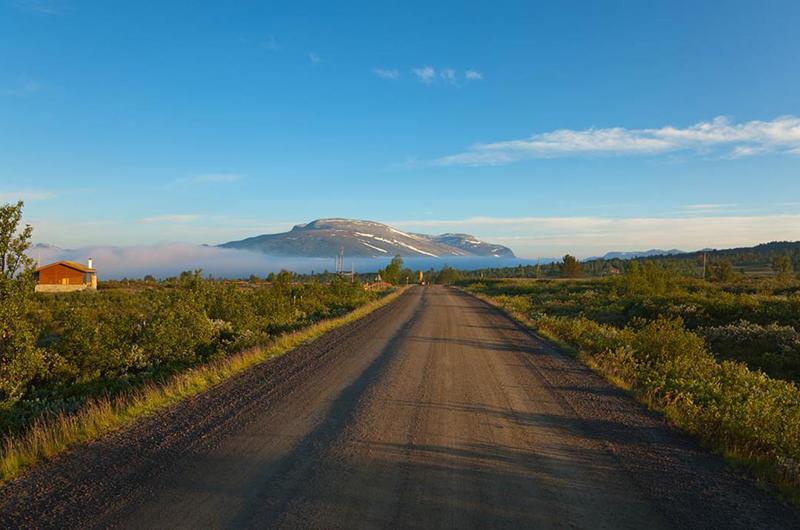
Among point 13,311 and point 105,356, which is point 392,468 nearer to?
point 13,311

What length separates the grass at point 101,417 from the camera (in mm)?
6008

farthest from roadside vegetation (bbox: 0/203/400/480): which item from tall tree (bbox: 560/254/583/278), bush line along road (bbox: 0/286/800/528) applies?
tall tree (bbox: 560/254/583/278)

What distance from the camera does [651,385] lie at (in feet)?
35.2

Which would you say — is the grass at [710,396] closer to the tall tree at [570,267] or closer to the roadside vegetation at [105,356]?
the roadside vegetation at [105,356]

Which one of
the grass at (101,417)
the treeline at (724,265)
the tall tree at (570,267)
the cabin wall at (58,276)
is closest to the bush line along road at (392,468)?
the grass at (101,417)

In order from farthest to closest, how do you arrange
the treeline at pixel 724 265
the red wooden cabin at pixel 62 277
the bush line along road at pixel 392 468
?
the red wooden cabin at pixel 62 277
the treeline at pixel 724 265
the bush line along road at pixel 392 468

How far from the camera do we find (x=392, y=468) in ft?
19.0

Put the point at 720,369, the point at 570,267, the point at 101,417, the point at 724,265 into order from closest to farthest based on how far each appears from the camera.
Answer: the point at 101,417 → the point at 720,369 → the point at 724,265 → the point at 570,267

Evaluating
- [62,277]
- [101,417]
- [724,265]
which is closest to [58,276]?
[62,277]

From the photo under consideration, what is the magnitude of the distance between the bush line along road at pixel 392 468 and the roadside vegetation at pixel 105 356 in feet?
2.09

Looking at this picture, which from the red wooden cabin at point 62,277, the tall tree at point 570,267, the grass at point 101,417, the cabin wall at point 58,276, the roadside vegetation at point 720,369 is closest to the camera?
the grass at point 101,417

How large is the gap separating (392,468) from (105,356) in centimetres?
1123

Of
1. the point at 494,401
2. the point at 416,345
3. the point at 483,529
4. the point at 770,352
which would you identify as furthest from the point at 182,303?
the point at 770,352

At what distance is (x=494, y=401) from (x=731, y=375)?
679 cm
